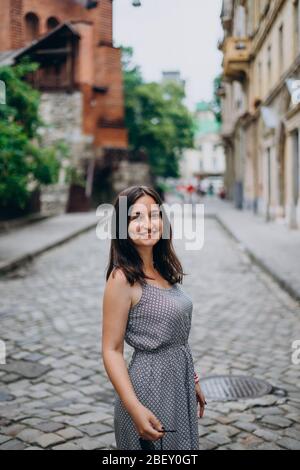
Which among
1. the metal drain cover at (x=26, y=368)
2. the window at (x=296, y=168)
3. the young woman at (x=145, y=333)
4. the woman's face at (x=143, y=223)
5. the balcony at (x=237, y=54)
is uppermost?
the balcony at (x=237, y=54)

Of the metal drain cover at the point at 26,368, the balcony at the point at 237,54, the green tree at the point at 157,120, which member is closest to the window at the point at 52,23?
the metal drain cover at the point at 26,368

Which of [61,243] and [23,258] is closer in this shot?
[23,258]

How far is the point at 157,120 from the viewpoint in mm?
46031

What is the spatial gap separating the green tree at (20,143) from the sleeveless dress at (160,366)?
9.63 metres

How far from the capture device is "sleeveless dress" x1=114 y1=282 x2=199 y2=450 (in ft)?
7.73

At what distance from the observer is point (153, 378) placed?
Answer: 236 cm

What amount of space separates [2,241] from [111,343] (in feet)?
48.3

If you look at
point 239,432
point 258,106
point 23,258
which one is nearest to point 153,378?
point 239,432

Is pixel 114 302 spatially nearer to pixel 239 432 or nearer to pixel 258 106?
pixel 239 432

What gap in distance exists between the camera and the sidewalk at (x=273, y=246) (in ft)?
33.1

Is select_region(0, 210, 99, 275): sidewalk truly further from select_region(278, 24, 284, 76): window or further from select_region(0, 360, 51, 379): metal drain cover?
select_region(278, 24, 284, 76): window

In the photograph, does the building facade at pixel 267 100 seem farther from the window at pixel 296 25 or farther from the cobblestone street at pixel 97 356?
the cobblestone street at pixel 97 356

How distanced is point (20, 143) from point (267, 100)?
1251cm
